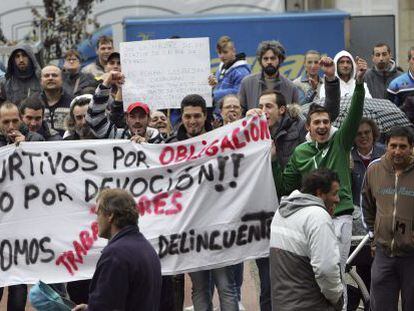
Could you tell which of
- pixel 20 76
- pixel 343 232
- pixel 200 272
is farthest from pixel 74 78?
pixel 343 232

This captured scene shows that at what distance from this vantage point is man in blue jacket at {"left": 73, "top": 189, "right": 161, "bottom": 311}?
7.60 m

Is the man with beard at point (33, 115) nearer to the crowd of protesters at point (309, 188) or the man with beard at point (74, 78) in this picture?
the crowd of protesters at point (309, 188)

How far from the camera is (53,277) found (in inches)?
398

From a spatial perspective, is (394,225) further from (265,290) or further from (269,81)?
(269,81)

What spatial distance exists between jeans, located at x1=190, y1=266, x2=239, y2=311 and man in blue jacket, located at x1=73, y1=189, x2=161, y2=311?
7.73ft

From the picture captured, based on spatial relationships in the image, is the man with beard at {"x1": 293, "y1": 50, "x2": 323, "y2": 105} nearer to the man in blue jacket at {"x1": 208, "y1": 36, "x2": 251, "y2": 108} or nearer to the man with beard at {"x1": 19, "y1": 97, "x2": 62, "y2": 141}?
the man in blue jacket at {"x1": 208, "y1": 36, "x2": 251, "y2": 108}

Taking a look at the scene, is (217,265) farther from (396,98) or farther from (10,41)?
(10,41)

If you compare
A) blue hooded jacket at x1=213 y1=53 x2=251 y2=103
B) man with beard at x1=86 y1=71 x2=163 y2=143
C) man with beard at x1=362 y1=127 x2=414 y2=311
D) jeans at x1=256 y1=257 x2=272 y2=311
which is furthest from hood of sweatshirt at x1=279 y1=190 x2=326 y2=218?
blue hooded jacket at x1=213 y1=53 x2=251 y2=103

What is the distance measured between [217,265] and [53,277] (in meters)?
1.28

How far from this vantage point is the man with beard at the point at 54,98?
489 inches

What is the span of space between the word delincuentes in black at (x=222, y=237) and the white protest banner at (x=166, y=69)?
6.76ft

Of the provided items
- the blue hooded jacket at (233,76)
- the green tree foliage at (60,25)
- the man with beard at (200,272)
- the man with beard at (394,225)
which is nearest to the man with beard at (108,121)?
the man with beard at (200,272)

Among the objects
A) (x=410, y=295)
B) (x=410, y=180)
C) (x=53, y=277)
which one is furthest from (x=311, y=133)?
(x=53, y=277)

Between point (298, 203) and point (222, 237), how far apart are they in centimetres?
165
